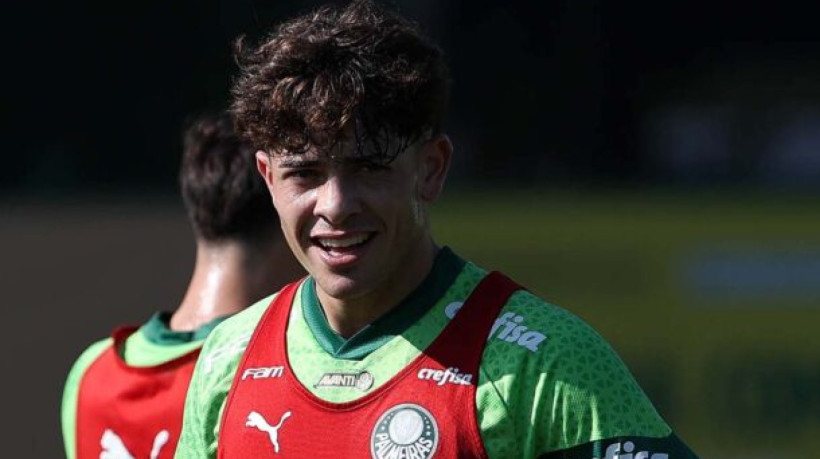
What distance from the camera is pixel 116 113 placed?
9.20 meters


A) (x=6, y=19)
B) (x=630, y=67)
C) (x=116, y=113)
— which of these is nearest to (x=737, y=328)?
(x=630, y=67)

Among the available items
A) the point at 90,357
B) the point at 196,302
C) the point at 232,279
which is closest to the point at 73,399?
the point at 90,357

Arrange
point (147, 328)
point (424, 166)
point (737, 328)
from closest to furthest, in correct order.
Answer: point (424, 166) → point (147, 328) → point (737, 328)

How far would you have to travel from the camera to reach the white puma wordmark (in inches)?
118

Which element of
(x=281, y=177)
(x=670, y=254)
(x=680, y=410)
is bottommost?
(x=680, y=410)

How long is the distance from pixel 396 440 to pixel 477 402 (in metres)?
0.15

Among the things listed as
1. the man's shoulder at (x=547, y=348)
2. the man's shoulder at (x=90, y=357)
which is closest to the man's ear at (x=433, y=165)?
the man's shoulder at (x=547, y=348)

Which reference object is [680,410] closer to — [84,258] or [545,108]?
[545,108]

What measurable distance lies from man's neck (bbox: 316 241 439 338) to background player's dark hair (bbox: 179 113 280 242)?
104 centimetres

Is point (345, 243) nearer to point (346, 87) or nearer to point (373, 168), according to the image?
point (373, 168)

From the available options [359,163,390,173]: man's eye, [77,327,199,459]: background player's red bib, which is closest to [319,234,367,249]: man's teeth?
[359,163,390,173]: man's eye

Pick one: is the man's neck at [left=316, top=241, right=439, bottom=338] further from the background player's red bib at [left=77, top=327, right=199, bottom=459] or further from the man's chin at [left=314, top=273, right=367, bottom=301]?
the background player's red bib at [left=77, top=327, right=199, bottom=459]

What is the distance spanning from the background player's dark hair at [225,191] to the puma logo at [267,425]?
1.11 m

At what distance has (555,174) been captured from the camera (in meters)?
9.21
